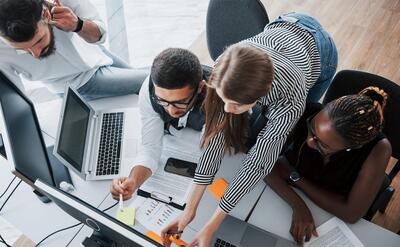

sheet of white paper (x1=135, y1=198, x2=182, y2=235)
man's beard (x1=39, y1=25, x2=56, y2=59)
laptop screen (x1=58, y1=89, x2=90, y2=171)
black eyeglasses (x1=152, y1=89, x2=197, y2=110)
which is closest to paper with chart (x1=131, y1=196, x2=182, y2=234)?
sheet of white paper (x1=135, y1=198, x2=182, y2=235)

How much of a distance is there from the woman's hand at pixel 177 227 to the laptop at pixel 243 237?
4.7 inches

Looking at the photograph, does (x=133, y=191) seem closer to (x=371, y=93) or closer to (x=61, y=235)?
(x=61, y=235)

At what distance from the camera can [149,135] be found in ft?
4.70

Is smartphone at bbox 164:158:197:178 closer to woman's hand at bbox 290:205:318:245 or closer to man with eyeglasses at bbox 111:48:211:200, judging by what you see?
man with eyeglasses at bbox 111:48:211:200

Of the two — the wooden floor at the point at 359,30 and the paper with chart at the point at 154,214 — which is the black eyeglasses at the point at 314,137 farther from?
the wooden floor at the point at 359,30

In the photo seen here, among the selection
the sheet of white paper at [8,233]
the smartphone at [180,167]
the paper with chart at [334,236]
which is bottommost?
the sheet of white paper at [8,233]

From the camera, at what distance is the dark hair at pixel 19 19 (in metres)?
1.25

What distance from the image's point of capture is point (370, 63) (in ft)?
8.96

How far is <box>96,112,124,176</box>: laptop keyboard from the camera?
1.47 meters

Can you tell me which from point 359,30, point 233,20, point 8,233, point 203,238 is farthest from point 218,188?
point 359,30

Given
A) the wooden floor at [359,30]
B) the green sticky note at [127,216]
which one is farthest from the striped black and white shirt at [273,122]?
the wooden floor at [359,30]

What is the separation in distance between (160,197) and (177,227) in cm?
16

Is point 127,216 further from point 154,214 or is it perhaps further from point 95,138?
point 95,138

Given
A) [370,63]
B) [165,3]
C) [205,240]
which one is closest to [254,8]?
Result: [205,240]
